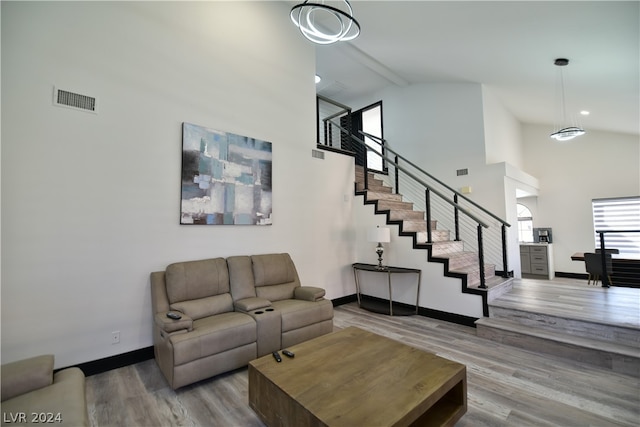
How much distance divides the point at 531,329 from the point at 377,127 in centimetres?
611

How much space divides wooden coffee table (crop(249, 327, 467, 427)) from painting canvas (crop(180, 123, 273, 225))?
2.04 metres

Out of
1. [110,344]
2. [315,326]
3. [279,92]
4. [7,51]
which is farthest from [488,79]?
[110,344]

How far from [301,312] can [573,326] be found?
10.1 ft

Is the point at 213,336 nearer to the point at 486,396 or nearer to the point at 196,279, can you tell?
the point at 196,279

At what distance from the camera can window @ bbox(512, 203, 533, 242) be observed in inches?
316

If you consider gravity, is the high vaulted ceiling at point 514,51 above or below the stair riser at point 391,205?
above

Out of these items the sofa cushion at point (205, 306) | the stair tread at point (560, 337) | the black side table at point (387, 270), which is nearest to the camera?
the stair tread at point (560, 337)

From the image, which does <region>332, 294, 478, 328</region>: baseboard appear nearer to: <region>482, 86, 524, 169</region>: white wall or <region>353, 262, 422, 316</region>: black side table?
<region>353, 262, 422, 316</region>: black side table

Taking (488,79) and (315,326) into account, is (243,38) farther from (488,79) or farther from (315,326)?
(488,79)

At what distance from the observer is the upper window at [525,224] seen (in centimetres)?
802

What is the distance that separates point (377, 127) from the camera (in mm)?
8039

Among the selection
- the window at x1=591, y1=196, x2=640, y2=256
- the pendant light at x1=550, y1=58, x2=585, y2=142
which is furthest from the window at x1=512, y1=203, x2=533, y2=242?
the pendant light at x1=550, y1=58, x2=585, y2=142

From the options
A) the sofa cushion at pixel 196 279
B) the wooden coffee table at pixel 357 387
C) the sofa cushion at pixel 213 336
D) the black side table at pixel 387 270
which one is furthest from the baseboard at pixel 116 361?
the black side table at pixel 387 270

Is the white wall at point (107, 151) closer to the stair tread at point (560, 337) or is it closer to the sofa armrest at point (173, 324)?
the sofa armrest at point (173, 324)
